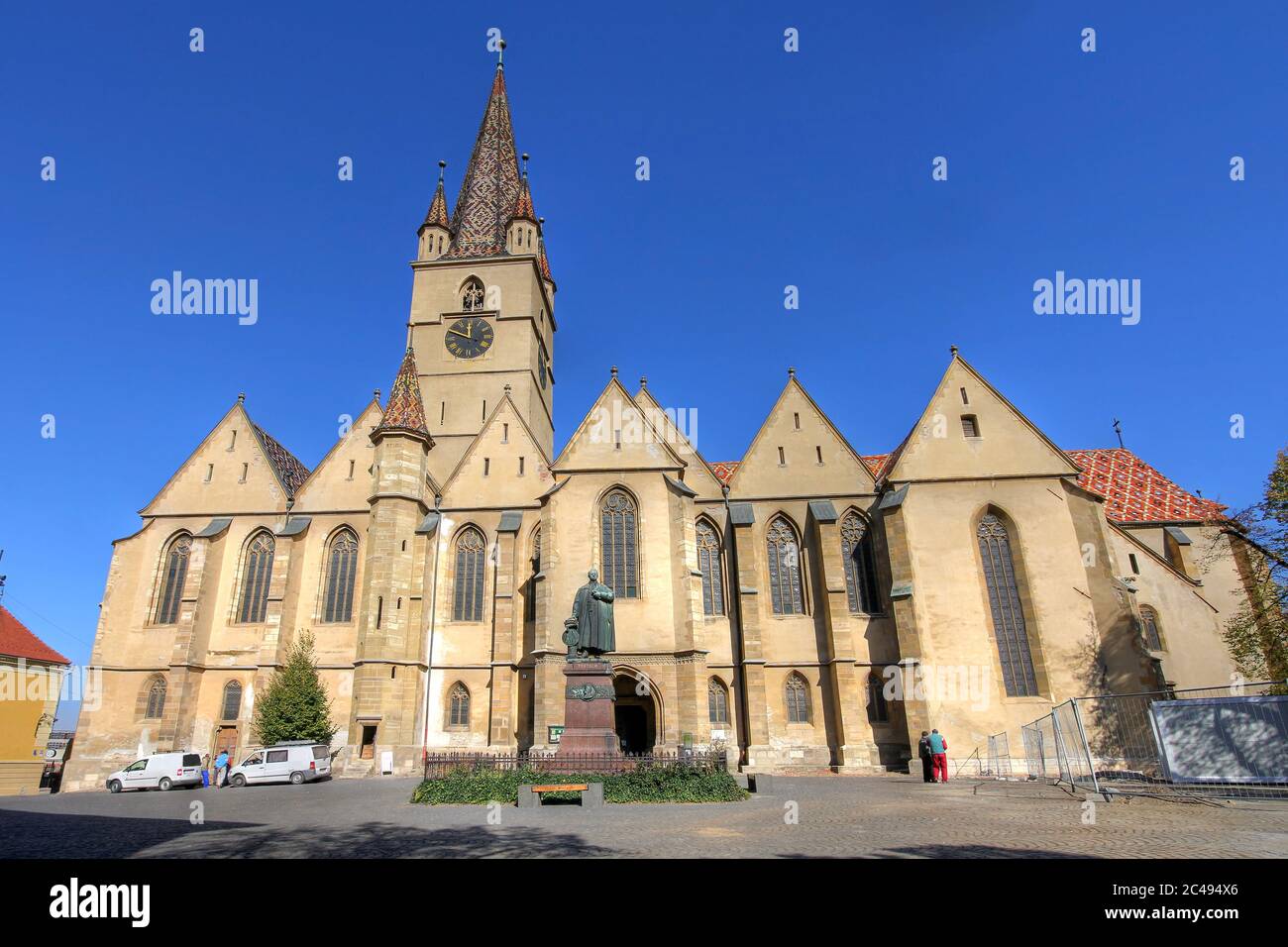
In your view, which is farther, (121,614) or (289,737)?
(121,614)

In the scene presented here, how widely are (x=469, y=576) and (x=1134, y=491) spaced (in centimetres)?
2955

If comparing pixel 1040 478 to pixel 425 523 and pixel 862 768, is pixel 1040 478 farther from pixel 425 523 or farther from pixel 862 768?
pixel 425 523

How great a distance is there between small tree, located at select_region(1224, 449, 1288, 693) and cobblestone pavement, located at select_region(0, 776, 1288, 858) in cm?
1168

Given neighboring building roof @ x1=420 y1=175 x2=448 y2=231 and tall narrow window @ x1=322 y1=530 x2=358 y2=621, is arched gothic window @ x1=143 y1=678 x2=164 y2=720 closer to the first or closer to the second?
tall narrow window @ x1=322 y1=530 x2=358 y2=621

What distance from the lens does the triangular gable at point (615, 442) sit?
1035 inches

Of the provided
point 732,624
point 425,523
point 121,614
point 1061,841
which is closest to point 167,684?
point 121,614

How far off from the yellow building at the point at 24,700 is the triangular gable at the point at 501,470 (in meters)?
19.3

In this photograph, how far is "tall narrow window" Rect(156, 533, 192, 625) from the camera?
28.3 meters

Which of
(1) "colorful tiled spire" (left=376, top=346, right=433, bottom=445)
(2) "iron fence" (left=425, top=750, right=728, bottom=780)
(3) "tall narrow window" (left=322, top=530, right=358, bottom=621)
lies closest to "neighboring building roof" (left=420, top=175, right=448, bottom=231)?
(1) "colorful tiled spire" (left=376, top=346, right=433, bottom=445)

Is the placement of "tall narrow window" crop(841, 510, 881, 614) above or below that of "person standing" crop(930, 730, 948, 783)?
above

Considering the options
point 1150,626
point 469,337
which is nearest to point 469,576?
point 469,337

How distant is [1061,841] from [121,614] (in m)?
32.7

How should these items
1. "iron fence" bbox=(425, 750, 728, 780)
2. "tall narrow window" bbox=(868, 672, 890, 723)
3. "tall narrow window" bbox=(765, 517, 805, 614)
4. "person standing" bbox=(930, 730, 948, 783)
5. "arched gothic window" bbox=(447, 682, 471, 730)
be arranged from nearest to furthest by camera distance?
"iron fence" bbox=(425, 750, 728, 780), "person standing" bbox=(930, 730, 948, 783), "tall narrow window" bbox=(868, 672, 890, 723), "arched gothic window" bbox=(447, 682, 471, 730), "tall narrow window" bbox=(765, 517, 805, 614)
